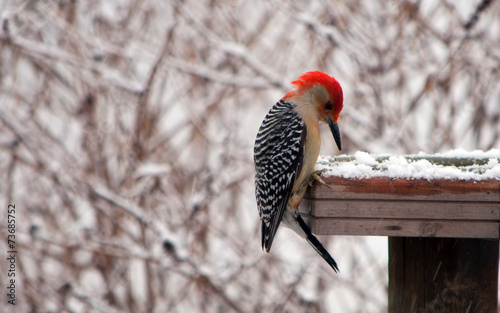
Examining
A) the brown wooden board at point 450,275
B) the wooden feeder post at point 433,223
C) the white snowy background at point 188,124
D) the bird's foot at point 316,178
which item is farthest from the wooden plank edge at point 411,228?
the white snowy background at point 188,124

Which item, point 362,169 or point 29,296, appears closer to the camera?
point 362,169

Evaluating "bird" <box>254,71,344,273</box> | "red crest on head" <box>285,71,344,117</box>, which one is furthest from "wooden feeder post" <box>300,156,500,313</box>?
"red crest on head" <box>285,71,344,117</box>

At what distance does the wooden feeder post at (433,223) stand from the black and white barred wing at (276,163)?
514 mm

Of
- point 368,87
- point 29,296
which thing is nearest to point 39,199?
point 29,296

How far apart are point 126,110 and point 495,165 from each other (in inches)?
140

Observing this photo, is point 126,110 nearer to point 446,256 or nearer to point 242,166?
point 242,166

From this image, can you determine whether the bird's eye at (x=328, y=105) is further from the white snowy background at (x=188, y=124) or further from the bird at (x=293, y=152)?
the white snowy background at (x=188, y=124)

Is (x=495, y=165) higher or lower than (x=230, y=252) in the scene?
higher

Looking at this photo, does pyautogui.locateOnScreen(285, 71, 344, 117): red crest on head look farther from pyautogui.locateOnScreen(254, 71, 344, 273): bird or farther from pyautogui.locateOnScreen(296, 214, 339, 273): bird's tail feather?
pyautogui.locateOnScreen(296, 214, 339, 273): bird's tail feather

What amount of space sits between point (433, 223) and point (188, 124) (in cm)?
384

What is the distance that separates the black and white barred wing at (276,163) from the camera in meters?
3.19

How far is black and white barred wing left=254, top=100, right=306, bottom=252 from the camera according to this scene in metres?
3.19

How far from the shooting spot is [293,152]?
3336 mm

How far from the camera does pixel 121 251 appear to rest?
4.93 meters
